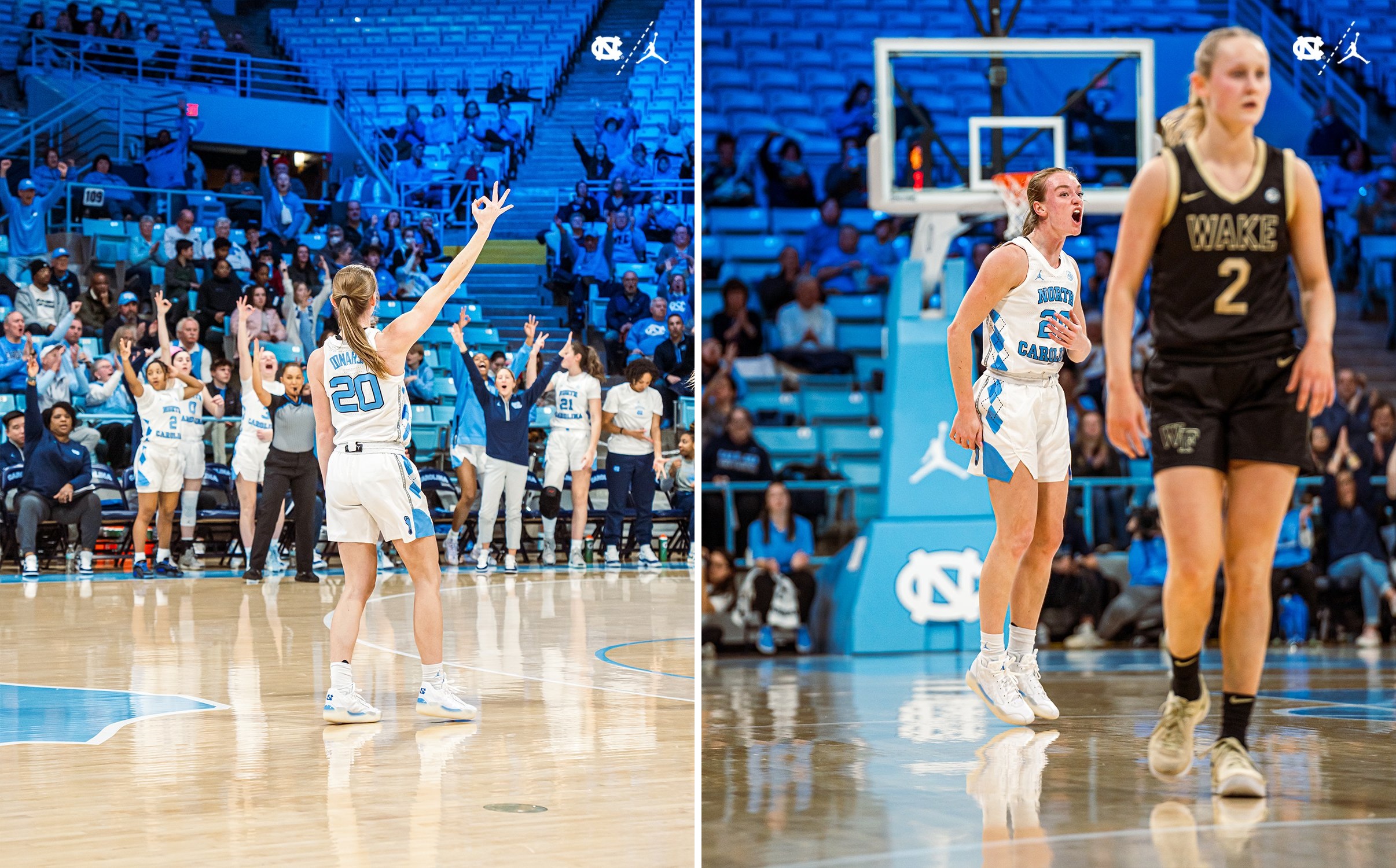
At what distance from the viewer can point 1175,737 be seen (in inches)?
122

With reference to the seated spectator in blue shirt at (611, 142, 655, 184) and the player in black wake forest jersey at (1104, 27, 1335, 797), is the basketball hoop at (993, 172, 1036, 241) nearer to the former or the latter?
the player in black wake forest jersey at (1104, 27, 1335, 797)

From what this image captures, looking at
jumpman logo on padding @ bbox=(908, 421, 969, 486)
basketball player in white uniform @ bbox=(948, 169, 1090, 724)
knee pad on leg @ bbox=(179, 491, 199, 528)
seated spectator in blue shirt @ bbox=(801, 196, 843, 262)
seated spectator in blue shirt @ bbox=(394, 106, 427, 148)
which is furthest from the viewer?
seated spectator in blue shirt @ bbox=(394, 106, 427, 148)

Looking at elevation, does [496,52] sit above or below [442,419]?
above

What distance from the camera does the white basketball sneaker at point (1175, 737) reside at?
10.2 feet

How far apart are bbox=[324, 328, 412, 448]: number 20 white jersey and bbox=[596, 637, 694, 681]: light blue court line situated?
1.79 meters

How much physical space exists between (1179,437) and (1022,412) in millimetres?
1225

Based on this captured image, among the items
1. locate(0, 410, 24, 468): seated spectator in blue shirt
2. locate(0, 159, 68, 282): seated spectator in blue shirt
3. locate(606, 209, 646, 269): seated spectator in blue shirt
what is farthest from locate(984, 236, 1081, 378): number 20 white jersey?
locate(0, 159, 68, 282): seated spectator in blue shirt

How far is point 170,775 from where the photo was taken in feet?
12.3

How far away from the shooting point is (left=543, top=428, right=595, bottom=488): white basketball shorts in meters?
12.1

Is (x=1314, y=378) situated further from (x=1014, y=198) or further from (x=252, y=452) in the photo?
(x=252, y=452)

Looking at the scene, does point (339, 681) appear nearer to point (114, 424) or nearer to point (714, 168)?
point (714, 168)

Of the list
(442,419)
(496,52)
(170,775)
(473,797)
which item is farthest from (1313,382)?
(496,52)

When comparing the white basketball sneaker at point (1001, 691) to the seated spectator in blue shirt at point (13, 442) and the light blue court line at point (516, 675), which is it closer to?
the light blue court line at point (516, 675)

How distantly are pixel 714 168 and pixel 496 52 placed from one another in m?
4.99
